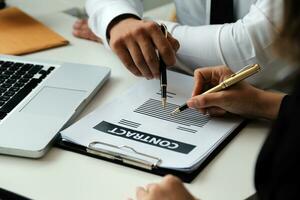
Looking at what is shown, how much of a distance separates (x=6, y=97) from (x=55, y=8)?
2.01 feet

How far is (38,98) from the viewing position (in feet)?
3.40

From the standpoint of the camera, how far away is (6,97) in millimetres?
1040

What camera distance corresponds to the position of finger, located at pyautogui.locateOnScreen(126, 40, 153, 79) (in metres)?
1.09

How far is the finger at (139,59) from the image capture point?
109 centimetres

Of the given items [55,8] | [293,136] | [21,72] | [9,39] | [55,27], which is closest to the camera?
[293,136]

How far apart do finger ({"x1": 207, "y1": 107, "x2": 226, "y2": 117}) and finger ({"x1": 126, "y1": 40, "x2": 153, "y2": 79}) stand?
0.17m

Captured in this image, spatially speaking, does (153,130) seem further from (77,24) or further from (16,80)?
(77,24)

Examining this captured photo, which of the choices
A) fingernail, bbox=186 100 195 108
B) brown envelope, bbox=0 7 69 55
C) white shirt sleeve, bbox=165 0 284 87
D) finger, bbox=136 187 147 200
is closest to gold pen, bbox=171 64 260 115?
fingernail, bbox=186 100 195 108

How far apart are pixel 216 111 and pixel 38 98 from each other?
1.09 ft

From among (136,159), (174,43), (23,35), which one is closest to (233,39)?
(174,43)

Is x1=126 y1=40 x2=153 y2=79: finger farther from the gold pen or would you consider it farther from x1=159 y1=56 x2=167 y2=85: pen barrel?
the gold pen

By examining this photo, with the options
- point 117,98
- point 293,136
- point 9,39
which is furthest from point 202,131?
point 9,39

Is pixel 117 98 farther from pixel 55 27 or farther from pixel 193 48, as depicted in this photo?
pixel 55 27

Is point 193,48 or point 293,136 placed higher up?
point 293,136
